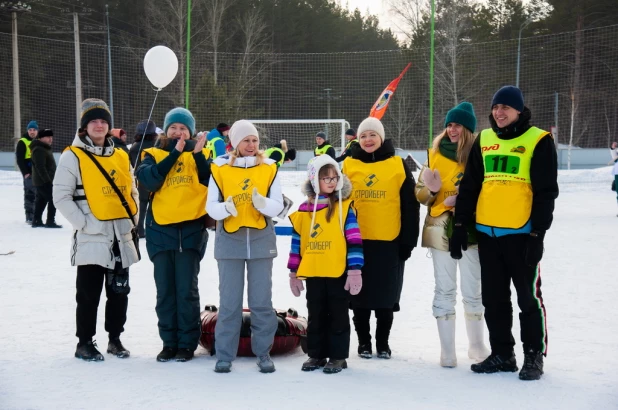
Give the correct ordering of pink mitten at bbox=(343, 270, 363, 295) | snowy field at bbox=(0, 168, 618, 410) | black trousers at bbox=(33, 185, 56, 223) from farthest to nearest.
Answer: black trousers at bbox=(33, 185, 56, 223) < pink mitten at bbox=(343, 270, 363, 295) < snowy field at bbox=(0, 168, 618, 410)

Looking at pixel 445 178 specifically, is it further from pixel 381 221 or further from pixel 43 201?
pixel 43 201

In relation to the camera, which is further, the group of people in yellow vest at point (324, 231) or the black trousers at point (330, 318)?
the black trousers at point (330, 318)

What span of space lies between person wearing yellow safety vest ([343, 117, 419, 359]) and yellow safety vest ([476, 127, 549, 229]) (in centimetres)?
49

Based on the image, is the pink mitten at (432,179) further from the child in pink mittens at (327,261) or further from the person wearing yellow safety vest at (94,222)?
the person wearing yellow safety vest at (94,222)

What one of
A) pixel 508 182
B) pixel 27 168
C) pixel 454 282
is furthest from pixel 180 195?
pixel 27 168

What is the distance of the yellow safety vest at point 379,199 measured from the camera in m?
4.44

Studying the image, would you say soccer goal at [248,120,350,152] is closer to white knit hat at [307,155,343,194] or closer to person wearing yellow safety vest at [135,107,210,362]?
person wearing yellow safety vest at [135,107,210,362]

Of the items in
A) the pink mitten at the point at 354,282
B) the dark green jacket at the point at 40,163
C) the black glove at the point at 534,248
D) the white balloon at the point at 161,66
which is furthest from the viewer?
the dark green jacket at the point at 40,163

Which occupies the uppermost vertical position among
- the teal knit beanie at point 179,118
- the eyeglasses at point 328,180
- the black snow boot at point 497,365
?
the teal knit beanie at point 179,118

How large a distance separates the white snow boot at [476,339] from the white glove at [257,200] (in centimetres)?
136

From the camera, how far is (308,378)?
161 inches

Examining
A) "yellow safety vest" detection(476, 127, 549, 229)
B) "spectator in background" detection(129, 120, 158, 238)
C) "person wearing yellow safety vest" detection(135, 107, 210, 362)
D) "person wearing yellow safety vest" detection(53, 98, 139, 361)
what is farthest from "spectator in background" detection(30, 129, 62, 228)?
"yellow safety vest" detection(476, 127, 549, 229)

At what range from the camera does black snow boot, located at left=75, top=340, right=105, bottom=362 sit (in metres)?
4.41

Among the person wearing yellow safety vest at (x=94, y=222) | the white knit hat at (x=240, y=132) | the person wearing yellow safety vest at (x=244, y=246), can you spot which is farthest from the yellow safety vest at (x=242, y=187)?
the person wearing yellow safety vest at (x=94, y=222)
